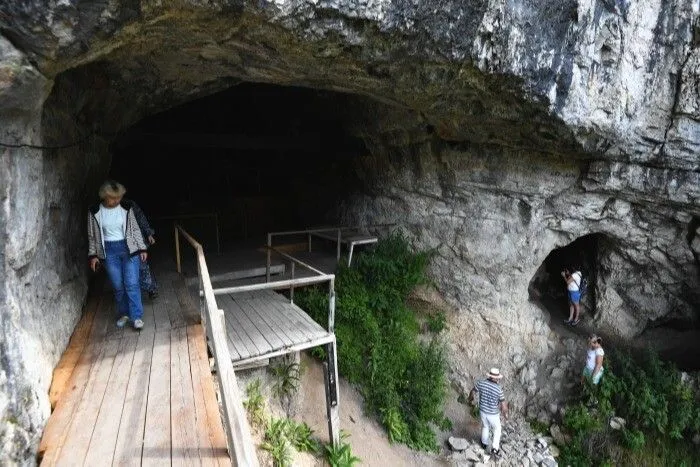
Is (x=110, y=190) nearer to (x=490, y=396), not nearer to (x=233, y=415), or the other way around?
(x=233, y=415)

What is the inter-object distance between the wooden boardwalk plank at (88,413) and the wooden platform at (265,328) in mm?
1390

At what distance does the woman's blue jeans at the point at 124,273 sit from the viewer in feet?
14.9

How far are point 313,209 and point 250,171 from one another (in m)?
3.33

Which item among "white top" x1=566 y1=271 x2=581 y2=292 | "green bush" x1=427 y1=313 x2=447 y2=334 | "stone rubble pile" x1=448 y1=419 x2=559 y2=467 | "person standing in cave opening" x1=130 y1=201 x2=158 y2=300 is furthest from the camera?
"white top" x1=566 y1=271 x2=581 y2=292

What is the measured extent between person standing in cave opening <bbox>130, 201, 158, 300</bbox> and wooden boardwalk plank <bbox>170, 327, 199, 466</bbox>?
1281 mm

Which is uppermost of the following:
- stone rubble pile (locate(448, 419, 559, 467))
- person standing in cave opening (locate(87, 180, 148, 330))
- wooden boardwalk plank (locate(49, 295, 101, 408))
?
person standing in cave opening (locate(87, 180, 148, 330))

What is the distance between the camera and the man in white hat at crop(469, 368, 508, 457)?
6934mm

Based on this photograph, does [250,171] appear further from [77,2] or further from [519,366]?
[77,2]

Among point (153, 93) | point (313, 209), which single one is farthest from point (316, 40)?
point (313, 209)

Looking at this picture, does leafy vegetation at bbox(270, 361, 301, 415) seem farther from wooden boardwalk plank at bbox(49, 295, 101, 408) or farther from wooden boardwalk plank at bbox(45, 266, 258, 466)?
wooden boardwalk plank at bbox(49, 295, 101, 408)

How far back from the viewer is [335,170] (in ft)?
38.6

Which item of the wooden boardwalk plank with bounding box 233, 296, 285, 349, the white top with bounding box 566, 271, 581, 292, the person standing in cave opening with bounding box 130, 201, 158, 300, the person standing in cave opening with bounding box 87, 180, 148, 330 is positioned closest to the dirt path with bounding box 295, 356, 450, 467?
the wooden boardwalk plank with bounding box 233, 296, 285, 349

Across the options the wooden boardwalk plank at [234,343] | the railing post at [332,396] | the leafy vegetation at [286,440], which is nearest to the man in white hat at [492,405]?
the railing post at [332,396]

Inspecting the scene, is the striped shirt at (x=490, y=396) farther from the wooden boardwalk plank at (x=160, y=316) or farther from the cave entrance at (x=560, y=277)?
the wooden boardwalk plank at (x=160, y=316)
